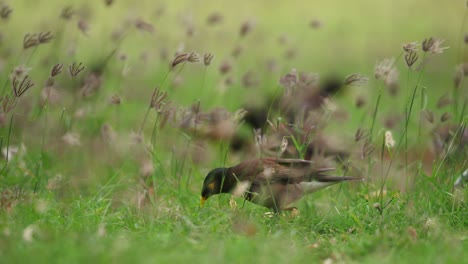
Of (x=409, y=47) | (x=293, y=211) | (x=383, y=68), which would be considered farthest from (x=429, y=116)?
(x=293, y=211)

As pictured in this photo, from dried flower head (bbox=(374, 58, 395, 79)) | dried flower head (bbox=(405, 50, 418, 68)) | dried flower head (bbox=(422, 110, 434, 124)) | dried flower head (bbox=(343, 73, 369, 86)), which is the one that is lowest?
dried flower head (bbox=(422, 110, 434, 124))

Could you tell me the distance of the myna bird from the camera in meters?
5.94

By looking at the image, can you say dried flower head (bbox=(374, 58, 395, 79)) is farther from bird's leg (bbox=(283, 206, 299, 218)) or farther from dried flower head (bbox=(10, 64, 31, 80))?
dried flower head (bbox=(10, 64, 31, 80))

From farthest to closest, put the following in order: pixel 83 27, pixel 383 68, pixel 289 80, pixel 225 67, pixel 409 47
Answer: pixel 225 67
pixel 83 27
pixel 289 80
pixel 383 68
pixel 409 47

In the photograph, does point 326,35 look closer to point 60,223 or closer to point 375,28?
point 375,28

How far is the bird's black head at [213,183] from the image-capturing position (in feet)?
19.7

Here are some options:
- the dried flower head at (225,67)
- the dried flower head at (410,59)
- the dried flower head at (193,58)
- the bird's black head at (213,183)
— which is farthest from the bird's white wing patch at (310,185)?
the dried flower head at (225,67)

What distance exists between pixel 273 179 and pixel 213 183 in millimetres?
445

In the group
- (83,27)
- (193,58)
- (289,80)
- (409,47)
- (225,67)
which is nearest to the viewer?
(409,47)

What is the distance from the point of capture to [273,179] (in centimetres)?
602

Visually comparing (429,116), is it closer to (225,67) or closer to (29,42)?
(225,67)

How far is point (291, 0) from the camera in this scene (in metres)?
17.7

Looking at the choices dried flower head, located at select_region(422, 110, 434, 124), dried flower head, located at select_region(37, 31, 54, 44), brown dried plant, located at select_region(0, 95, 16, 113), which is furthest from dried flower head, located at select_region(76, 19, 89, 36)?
dried flower head, located at select_region(422, 110, 434, 124)

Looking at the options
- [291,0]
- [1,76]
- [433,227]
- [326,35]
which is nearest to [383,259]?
[433,227]
